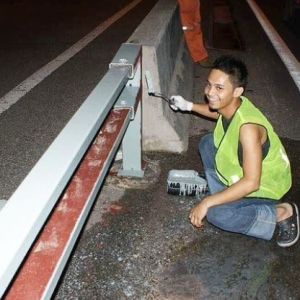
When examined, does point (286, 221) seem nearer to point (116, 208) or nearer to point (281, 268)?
point (281, 268)

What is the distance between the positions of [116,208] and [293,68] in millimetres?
4187

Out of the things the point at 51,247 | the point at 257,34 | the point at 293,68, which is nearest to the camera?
the point at 51,247

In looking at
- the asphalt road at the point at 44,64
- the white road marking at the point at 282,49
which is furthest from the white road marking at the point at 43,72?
the white road marking at the point at 282,49

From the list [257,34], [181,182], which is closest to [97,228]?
[181,182]

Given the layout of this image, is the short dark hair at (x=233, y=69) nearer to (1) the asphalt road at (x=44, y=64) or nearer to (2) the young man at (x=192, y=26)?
(1) the asphalt road at (x=44, y=64)

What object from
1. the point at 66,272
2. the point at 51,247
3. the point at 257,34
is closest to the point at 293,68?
the point at 257,34

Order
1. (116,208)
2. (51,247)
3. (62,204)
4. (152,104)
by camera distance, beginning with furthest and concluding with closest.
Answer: (152,104) → (116,208) → (62,204) → (51,247)

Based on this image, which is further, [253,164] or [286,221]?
[286,221]

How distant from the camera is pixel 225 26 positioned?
8961mm

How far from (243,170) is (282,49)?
5.29m

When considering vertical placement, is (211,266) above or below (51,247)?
below

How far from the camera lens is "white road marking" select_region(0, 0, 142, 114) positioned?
188 inches

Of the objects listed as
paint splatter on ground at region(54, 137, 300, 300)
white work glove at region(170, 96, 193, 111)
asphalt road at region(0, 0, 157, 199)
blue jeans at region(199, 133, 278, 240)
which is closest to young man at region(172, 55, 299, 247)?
blue jeans at region(199, 133, 278, 240)

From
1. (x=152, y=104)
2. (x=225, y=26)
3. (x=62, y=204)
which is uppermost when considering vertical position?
(x=62, y=204)
